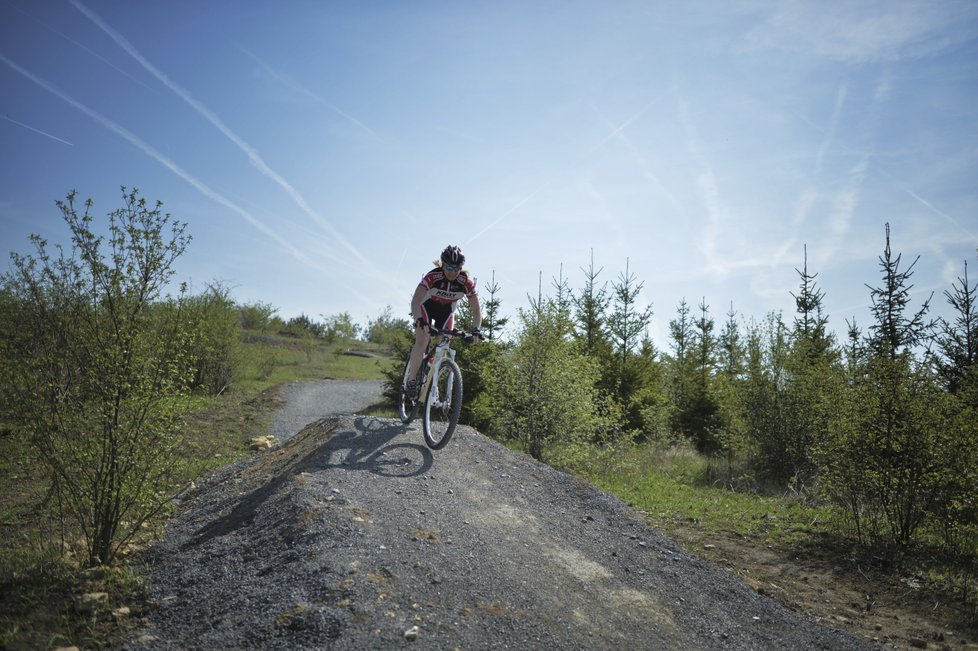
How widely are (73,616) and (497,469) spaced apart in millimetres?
4795

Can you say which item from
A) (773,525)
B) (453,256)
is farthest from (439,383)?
(773,525)

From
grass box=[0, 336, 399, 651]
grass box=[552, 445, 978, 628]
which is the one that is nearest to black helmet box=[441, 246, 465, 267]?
grass box=[0, 336, 399, 651]

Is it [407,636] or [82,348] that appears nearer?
[407,636]

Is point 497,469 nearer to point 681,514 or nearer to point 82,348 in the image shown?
point 681,514

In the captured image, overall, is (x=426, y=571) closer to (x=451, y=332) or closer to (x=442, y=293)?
(x=451, y=332)

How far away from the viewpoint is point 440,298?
25.2 ft

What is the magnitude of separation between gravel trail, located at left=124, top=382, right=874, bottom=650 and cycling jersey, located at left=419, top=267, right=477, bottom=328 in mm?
1963

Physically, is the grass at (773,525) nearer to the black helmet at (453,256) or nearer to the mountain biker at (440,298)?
the mountain biker at (440,298)

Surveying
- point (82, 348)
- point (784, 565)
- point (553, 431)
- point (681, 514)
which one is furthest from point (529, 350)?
point (82, 348)

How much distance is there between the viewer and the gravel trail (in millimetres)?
3793

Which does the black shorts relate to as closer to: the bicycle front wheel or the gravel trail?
the bicycle front wheel

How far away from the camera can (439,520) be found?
5473 mm

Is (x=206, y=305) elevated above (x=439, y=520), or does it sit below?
above

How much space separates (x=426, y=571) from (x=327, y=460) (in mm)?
2641
